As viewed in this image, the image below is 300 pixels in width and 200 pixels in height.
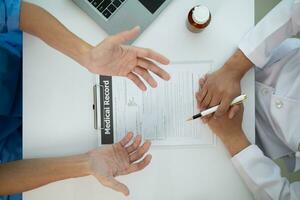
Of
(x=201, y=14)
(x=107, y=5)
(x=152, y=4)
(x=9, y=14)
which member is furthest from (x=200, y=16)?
(x=9, y=14)

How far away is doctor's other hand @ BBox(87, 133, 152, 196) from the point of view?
34.9 inches

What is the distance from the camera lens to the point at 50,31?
90cm

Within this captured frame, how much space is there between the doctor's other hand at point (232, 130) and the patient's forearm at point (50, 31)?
378 mm

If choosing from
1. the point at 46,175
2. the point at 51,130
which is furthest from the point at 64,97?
the point at 46,175

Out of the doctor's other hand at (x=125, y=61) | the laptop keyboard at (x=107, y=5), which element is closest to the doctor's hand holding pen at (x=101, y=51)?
the doctor's other hand at (x=125, y=61)

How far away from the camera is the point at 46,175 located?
901 millimetres

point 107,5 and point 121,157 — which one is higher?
point 107,5

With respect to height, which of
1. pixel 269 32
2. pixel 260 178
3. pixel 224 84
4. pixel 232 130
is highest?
pixel 269 32

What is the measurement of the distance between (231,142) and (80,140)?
0.40 metres

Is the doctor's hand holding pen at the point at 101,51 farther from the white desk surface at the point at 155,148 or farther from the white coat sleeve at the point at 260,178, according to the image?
the white coat sleeve at the point at 260,178

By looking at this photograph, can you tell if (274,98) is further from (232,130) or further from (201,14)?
(201,14)

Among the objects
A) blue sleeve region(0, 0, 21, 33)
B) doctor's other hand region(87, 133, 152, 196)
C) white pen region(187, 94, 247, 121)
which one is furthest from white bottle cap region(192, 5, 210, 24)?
blue sleeve region(0, 0, 21, 33)

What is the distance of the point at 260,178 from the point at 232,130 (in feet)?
0.46

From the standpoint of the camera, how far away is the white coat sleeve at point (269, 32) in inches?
35.6
